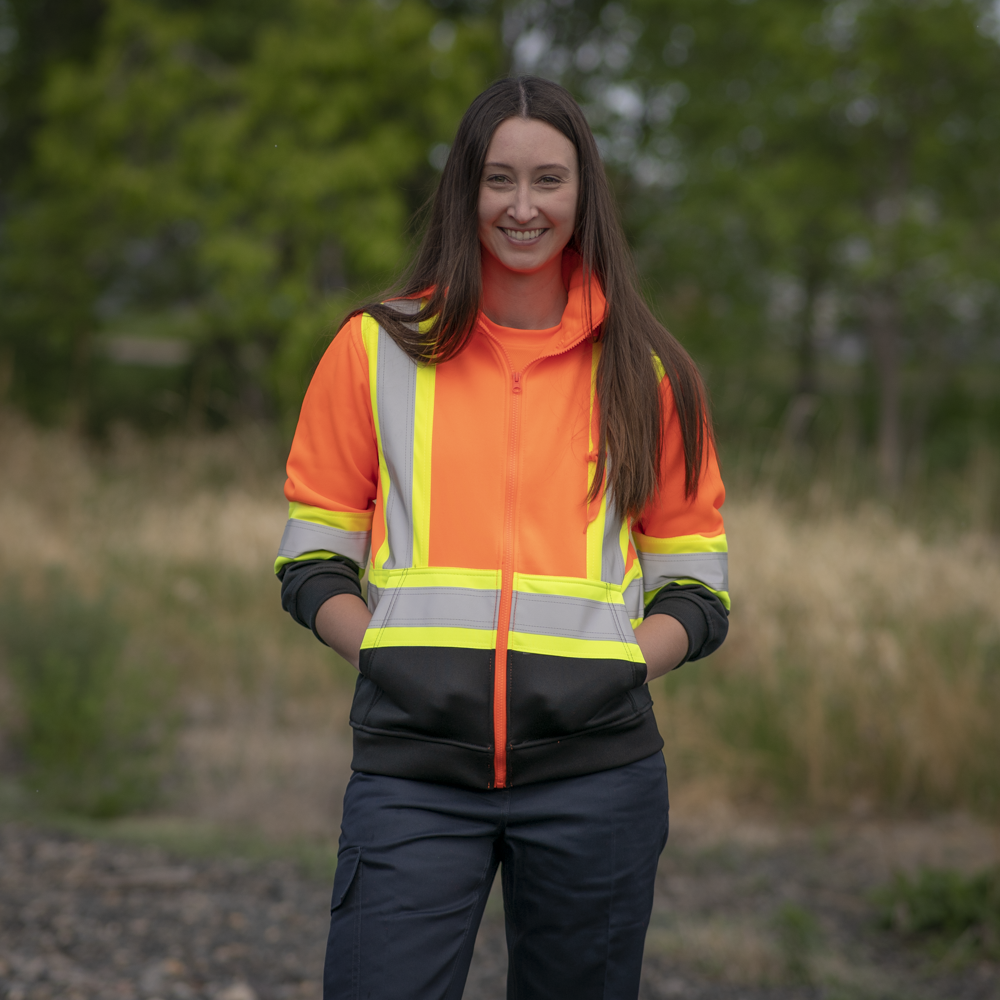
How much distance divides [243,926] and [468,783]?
7.91 ft

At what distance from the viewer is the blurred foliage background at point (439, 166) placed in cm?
1383

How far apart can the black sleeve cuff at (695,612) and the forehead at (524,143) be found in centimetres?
76

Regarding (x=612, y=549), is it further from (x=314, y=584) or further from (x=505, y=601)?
(x=314, y=584)

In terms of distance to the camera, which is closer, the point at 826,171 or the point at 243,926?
the point at 243,926

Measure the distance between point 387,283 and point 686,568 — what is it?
33.2 inches

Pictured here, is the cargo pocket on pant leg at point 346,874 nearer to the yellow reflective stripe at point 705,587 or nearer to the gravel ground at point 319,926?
the yellow reflective stripe at point 705,587

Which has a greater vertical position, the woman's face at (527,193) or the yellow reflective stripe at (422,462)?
the woman's face at (527,193)

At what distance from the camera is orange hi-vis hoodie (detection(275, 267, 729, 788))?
68.8 inches

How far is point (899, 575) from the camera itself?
6.30 meters

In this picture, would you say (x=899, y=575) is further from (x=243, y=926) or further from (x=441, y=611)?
(x=441, y=611)

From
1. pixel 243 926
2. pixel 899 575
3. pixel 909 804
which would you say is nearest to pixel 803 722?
pixel 909 804

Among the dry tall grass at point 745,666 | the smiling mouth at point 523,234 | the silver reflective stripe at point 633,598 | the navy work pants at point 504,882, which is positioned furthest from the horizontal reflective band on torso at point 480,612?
the dry tall grass at point 745,666

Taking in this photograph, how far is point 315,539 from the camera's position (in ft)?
6.29

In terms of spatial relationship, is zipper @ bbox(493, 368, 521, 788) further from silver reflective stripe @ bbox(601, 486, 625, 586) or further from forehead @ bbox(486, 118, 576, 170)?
forehead @ bbox(486, 118, 576, 170)
